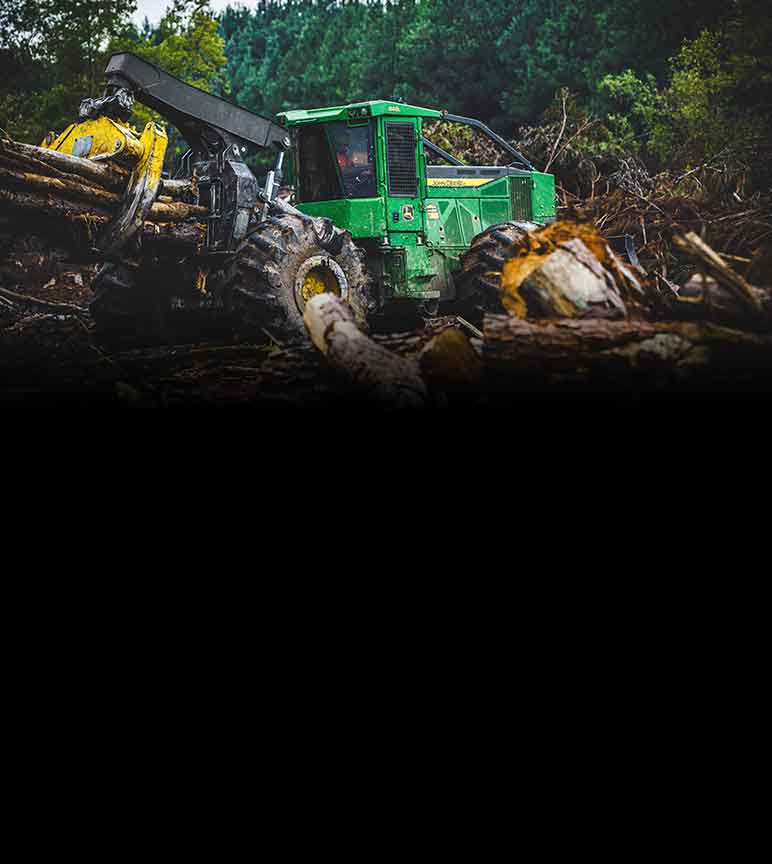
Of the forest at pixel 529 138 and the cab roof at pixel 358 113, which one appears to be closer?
the forest at pixel 529 138

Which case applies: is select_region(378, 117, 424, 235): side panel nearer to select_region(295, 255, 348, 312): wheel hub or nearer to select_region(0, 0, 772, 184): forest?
select_region(295, 255, 348, 312): wheel hub

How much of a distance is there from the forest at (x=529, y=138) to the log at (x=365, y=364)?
0.5 inches

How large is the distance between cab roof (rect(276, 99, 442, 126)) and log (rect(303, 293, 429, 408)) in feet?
11.6

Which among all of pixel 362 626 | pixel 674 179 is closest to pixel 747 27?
pixel 674 179

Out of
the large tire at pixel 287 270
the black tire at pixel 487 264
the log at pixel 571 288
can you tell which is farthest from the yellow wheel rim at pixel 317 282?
the log at pixel 571 288

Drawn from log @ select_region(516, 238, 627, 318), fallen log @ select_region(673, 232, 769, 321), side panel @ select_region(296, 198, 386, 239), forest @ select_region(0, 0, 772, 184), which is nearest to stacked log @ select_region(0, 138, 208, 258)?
side panel @ select_region(296, 198, 386, 239)

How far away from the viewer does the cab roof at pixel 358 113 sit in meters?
7.38

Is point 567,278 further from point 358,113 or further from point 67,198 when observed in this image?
point 358,113

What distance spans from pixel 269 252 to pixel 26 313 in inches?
154

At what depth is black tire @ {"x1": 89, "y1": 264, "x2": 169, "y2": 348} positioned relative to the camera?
7.31 m

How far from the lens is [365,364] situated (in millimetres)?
4023

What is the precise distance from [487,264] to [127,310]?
2.63m

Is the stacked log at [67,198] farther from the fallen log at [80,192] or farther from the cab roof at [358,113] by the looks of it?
the cab roof at [358,113]

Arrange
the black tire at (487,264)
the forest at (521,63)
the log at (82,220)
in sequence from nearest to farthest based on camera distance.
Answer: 1. the log at (82,220)
2. the black tire at (487,264)
3. the forest at (521,63)
